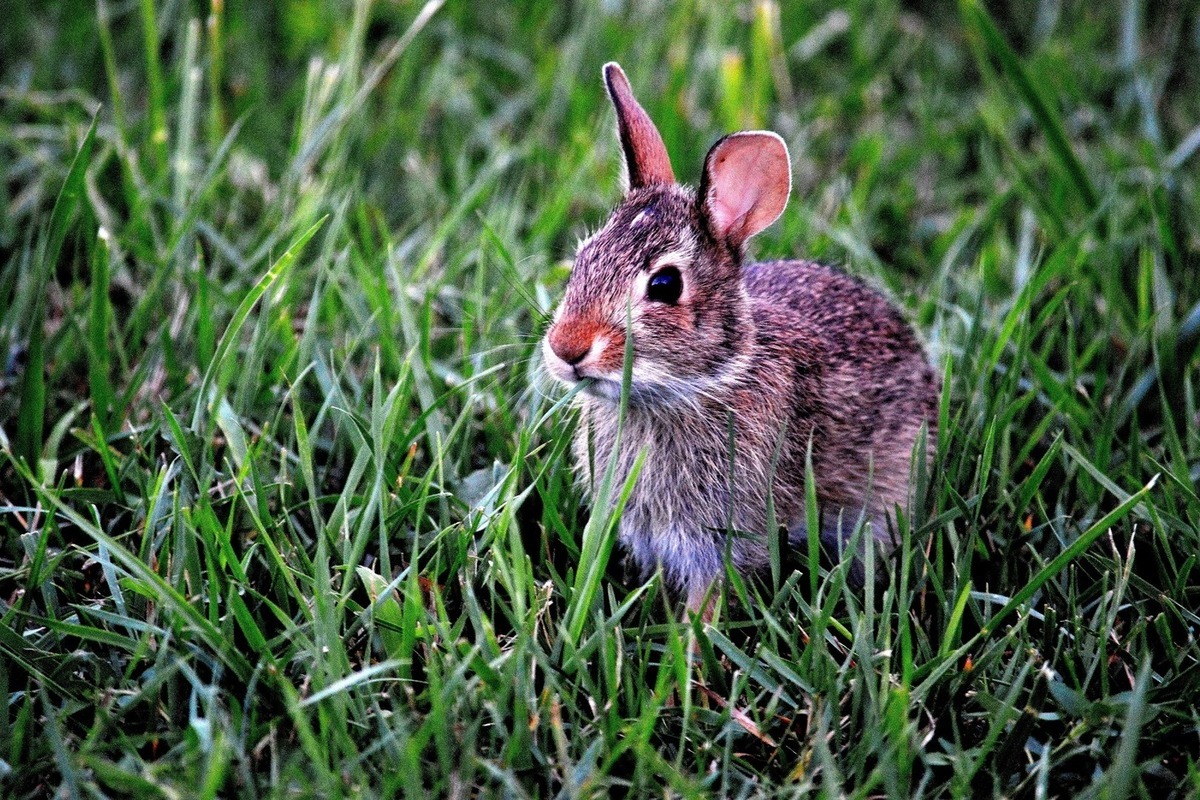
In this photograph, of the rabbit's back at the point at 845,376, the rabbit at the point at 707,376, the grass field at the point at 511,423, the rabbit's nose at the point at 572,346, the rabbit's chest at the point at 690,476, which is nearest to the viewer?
the grass field at the point at 511,423

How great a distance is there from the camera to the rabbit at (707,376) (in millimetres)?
3053

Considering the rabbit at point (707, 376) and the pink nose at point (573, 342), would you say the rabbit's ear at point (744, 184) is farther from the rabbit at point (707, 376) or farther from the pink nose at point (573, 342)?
the pink nose at point (573, 342)

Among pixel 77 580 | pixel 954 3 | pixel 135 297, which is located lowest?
pixel 77 580

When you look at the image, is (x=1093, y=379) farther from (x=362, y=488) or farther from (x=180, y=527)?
(x=180, y=527)

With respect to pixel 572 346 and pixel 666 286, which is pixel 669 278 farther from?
pixel 572 346

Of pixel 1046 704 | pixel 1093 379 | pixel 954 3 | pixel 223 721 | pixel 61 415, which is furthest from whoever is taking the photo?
pixel 954 3

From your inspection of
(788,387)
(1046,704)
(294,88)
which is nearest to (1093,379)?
(788,387)

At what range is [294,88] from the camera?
533cm

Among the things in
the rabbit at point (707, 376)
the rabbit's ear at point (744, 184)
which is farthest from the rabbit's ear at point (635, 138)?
the rabbit's ear at point (744, 184)

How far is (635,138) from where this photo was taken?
3.40m

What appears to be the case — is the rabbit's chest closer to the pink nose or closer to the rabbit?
the rabbit

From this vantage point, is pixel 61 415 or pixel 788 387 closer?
pixel 788 387

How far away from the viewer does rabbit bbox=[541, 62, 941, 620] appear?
3.05 meters

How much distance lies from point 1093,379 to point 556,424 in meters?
1.75
